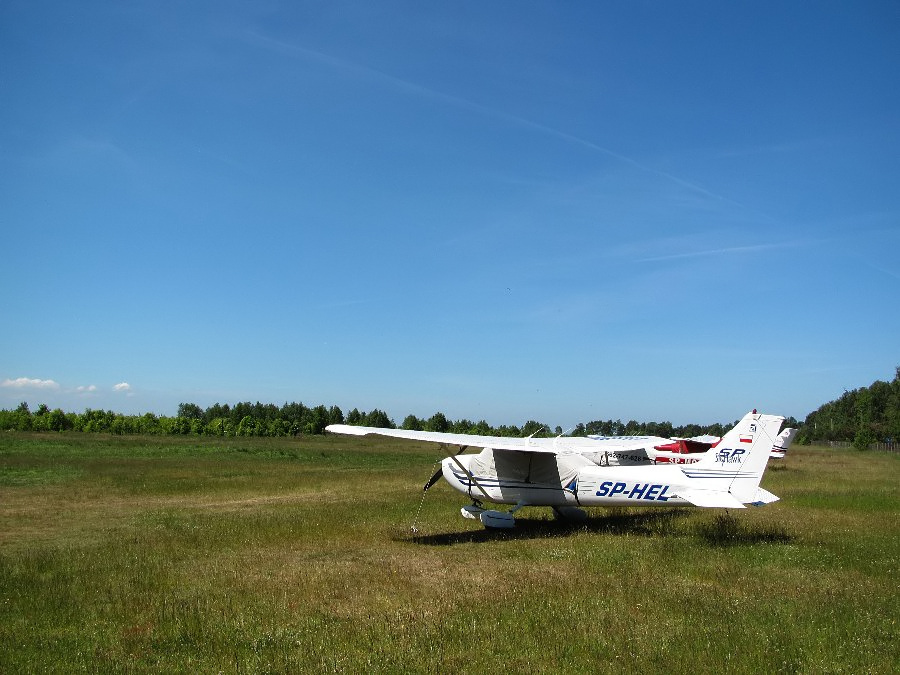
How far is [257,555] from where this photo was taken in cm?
1080

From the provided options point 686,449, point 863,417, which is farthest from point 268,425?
point 863,417

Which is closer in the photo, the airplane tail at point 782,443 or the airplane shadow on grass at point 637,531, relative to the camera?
the airplane shadow on grass at point 637,531

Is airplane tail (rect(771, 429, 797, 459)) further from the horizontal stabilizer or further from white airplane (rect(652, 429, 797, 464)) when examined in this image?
the horizontal stabilizer

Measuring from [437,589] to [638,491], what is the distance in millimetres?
5731

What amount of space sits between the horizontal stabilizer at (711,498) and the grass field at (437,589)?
0.75 metres

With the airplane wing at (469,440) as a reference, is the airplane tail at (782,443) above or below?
below

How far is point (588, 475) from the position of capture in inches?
526

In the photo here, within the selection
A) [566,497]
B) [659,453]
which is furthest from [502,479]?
[659,453]

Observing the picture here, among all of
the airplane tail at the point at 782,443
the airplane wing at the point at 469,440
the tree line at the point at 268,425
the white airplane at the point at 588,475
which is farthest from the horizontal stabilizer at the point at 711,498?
the tree line at the point at 268,425

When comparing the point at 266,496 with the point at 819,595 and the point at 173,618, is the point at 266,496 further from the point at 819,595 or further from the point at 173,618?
the point at 819,595

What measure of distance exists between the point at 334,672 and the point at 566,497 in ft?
28.1

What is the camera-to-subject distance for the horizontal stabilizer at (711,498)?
37.4 feet

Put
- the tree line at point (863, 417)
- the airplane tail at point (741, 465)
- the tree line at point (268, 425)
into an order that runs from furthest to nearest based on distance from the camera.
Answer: the tree line at point (863, 417), the tree line at point (268, 425), the airplane tail at point (741, 465)

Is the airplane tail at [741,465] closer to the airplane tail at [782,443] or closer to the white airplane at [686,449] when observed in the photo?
the white airplane at [686,449]
